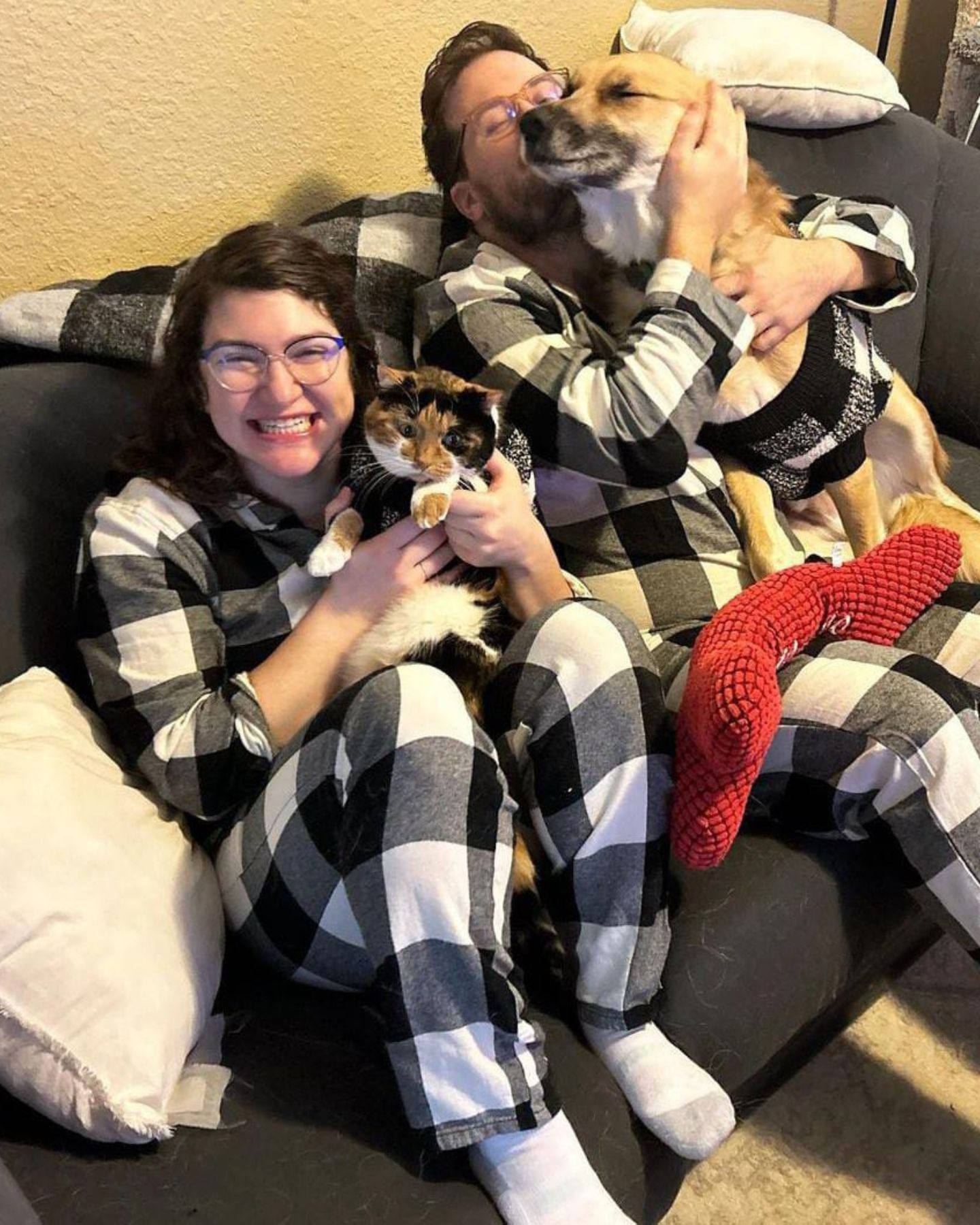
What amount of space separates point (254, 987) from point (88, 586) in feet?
1.51

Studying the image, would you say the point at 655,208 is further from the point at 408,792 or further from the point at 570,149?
the point at 408,792

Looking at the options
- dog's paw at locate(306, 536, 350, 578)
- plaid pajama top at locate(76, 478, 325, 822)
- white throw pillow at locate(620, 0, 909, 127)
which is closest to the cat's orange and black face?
dog's paw at locate(306, 536, 350, 578)

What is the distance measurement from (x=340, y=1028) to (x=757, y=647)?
569mm

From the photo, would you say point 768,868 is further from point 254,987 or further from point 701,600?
point 254,987

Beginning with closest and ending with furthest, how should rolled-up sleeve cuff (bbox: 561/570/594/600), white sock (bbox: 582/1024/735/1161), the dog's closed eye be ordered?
white sock (bbox: 582/1024/735/1161) < rolled-up sleeve cuff (bbox: 561/570/594/600) < the dog's closed eye

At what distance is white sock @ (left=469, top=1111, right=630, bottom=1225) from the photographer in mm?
911

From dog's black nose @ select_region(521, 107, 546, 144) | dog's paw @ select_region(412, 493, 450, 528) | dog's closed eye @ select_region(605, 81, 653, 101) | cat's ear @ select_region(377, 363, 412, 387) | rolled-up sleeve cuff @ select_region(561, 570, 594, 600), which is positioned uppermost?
dog's closed eye @ select_region(605, 81, 653, 101)

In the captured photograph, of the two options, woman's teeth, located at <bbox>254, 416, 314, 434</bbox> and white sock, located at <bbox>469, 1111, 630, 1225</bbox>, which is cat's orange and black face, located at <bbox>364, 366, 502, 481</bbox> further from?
white sock, located at <bbox>469, 1111, 630, 1225</bbox>

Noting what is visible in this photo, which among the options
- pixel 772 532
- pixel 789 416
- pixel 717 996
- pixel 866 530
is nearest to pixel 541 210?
pixel 789 416

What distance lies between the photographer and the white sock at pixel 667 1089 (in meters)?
1.00

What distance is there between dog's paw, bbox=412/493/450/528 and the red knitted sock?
314 millimetres

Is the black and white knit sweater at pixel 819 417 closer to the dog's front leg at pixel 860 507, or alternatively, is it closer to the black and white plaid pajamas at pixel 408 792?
the dog's front leg at pixel 860 507

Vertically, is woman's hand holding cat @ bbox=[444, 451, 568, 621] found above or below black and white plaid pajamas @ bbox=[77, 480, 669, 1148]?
above

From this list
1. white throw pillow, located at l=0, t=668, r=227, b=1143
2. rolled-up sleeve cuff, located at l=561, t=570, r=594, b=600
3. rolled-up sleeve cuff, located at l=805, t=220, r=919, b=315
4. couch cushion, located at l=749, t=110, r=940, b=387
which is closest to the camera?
white throw pillow, located at l=0, t=668, r=227, b=1143
